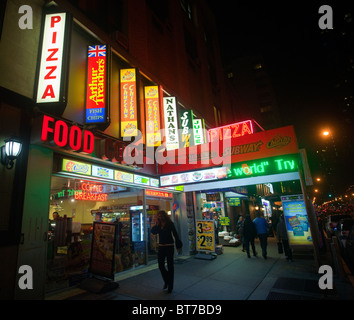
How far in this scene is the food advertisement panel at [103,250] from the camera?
6.03 metres

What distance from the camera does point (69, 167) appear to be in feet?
21.4

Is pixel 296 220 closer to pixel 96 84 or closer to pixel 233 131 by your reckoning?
pixel 233 131

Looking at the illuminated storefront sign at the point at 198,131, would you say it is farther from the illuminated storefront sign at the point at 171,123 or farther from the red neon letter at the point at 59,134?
the red neon letter at the point at 59,134

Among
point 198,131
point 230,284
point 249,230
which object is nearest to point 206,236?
point 249,230

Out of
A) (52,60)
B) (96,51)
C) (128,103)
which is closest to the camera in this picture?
(52,60)

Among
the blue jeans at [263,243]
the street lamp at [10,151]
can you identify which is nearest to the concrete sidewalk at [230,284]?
the blue jeans at [263,243]

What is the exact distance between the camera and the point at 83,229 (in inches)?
336

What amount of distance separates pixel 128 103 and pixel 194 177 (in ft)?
14.1

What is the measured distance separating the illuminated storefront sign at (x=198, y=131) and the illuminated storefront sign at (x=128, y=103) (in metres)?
6.19

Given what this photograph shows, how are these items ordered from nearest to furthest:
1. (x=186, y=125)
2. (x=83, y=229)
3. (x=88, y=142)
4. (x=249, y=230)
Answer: (x=88, y=142) < (x=83, y=229) < (x=249, y=230) < (x=186, y=125)

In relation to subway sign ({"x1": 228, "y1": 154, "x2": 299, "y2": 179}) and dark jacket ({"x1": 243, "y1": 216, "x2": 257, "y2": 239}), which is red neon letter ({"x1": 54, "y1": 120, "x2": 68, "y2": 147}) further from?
dark jacket ({"x1": 243, "y1": 216, "x2": 257, "y2": 239})

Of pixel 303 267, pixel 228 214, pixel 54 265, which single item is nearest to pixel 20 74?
pixel 54 265
